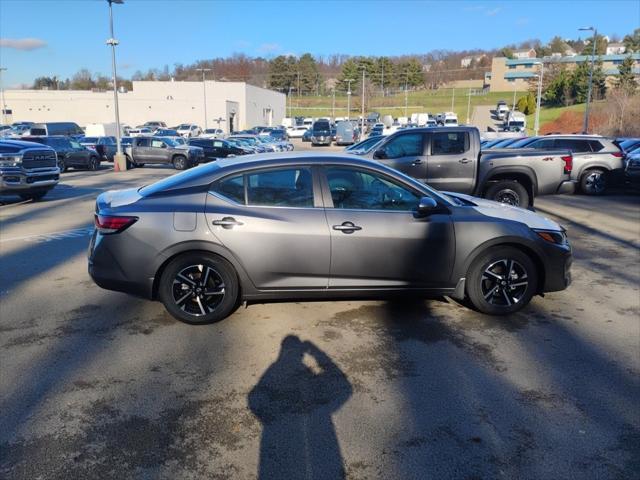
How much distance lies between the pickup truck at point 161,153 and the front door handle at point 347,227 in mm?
24695

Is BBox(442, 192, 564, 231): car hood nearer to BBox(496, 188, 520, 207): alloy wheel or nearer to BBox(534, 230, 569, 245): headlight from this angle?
BBox(534, 230, 569, 245): headlight

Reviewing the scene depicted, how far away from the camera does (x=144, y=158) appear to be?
28.8 meters

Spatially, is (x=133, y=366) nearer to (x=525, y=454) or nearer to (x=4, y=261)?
(x=525, y=454)

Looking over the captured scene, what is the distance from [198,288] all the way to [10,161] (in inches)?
422

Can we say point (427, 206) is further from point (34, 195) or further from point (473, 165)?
point (34, 195)

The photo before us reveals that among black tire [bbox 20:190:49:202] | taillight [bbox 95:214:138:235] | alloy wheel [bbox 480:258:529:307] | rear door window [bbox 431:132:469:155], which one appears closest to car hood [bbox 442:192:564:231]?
alloy wheel [bbox 480:258:529:307]

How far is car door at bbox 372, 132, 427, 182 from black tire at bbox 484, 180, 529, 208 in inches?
57.8

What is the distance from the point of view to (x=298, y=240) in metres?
4.91

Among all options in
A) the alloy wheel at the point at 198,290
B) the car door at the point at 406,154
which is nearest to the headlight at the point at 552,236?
the alloy wheel at the point at 198,290

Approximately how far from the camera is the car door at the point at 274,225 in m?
4.89

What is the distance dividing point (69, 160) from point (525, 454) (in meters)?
26.8

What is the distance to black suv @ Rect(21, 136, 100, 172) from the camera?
25531 millimetres

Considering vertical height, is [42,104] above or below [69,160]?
above

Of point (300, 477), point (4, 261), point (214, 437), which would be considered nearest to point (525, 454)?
point (300, 477)
